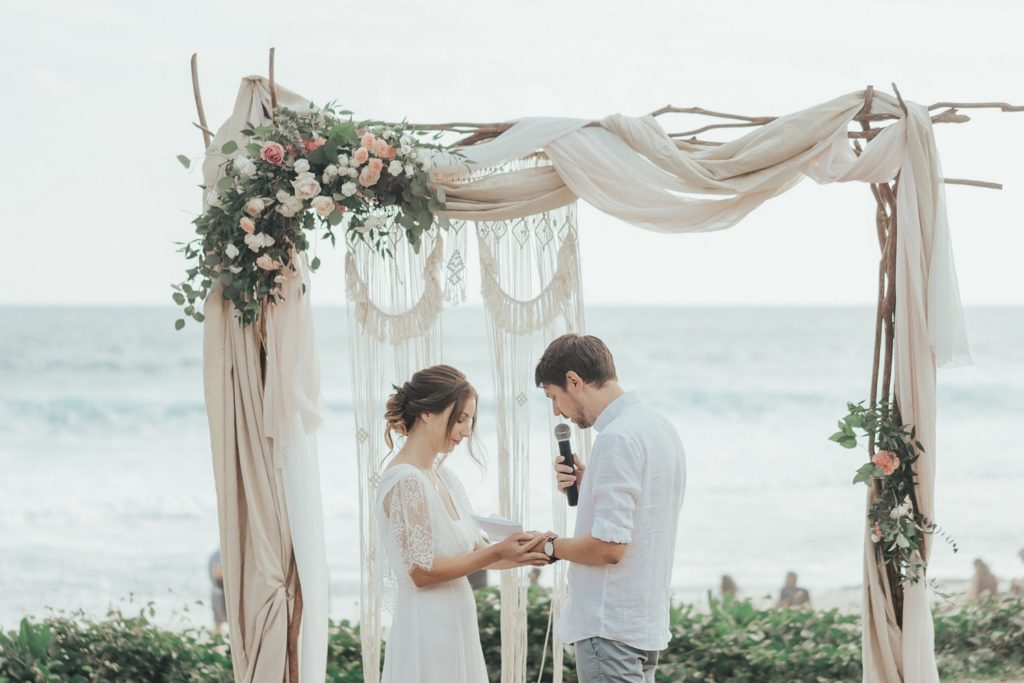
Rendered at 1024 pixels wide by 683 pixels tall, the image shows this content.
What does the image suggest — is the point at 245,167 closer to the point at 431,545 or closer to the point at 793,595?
the point at 431,545

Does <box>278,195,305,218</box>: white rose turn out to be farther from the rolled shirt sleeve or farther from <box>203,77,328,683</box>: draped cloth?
the rolled shirt sleeve

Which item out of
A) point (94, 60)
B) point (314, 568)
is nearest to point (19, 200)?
point (94, 60)

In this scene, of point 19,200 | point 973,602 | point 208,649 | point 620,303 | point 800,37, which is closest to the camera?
point 208,649

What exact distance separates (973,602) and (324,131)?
4.50 meters

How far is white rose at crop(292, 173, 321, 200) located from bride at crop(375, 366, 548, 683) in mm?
988

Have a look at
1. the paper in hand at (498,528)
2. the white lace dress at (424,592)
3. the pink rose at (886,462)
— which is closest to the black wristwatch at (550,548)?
the paper in hand at (498,528)

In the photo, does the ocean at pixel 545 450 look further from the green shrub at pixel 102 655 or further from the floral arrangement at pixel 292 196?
the floral arrangement at pixel 292 196

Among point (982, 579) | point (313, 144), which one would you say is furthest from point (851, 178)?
point (982, 579)

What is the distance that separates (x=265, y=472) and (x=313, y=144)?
118cm

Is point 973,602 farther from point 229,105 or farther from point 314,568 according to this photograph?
point 229,105

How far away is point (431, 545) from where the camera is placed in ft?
10.9

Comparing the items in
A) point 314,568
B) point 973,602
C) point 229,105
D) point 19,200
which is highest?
point 229,105

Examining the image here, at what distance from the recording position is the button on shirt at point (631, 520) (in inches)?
122

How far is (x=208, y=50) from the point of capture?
17.4 m
